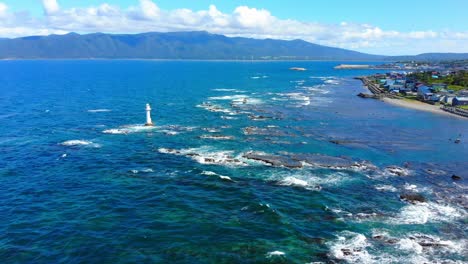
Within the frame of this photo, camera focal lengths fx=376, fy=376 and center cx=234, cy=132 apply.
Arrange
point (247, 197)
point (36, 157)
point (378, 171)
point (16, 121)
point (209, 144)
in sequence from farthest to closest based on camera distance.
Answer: point (16, 121), point (209, 144), point (36, 157), point (378, 171), point (247, 197)

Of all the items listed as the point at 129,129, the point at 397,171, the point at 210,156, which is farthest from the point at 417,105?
the point at 129,129

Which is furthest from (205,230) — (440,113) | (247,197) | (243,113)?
(440,113)

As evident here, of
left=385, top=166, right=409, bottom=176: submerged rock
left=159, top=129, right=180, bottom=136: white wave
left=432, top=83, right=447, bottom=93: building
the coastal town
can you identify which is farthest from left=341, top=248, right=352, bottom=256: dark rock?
left=432, top=83, right=447, bottom=93: building

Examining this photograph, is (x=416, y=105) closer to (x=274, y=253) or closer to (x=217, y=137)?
(x=217, y=137)

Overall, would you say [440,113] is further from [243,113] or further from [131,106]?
[131,106]

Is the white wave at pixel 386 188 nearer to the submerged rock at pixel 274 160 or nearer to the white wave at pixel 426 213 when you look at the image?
the white wave at pixel 426 213

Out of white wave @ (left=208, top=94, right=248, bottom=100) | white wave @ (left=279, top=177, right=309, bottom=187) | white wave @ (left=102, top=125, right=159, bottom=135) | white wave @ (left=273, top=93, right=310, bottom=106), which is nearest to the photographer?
white wave @ (left=279, top=177, right=309, bottom=187)

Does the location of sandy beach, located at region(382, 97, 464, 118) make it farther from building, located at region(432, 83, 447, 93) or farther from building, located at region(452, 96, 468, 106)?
building, located at region(432, 83, 447, 93)
